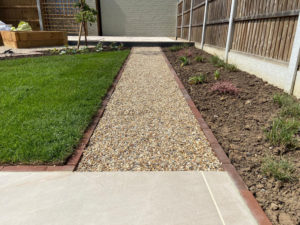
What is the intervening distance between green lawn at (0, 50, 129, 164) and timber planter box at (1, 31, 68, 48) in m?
5.71

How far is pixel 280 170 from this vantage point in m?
1.94

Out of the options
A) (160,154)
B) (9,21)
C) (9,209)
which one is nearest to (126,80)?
(160,154)

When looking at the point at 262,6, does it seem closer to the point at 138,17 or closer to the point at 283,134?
the point at 283,134

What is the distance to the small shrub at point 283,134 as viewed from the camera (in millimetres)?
2320

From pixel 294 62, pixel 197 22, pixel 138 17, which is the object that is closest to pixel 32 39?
pixel 197 22

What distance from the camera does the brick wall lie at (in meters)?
18.0

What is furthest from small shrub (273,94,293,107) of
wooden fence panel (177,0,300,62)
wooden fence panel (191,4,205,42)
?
wooden fence panel (191,4,205,42)

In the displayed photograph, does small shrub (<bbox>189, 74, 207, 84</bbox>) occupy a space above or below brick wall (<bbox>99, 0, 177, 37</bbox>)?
below

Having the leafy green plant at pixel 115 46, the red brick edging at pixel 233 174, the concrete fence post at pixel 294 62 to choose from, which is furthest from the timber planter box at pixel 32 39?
the concrete fence post at pixel 294 62

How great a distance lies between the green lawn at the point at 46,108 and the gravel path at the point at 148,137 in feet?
0.87

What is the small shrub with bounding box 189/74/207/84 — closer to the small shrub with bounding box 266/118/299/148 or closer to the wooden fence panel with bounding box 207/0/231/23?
the small shrub with bounding box 266/118/299/148

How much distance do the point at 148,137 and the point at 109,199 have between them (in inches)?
44.6

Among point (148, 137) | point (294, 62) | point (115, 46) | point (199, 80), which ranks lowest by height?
point (148, 137)

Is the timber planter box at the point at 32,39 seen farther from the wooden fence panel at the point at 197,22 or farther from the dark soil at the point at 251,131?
the dark soil at the point at 251,131
